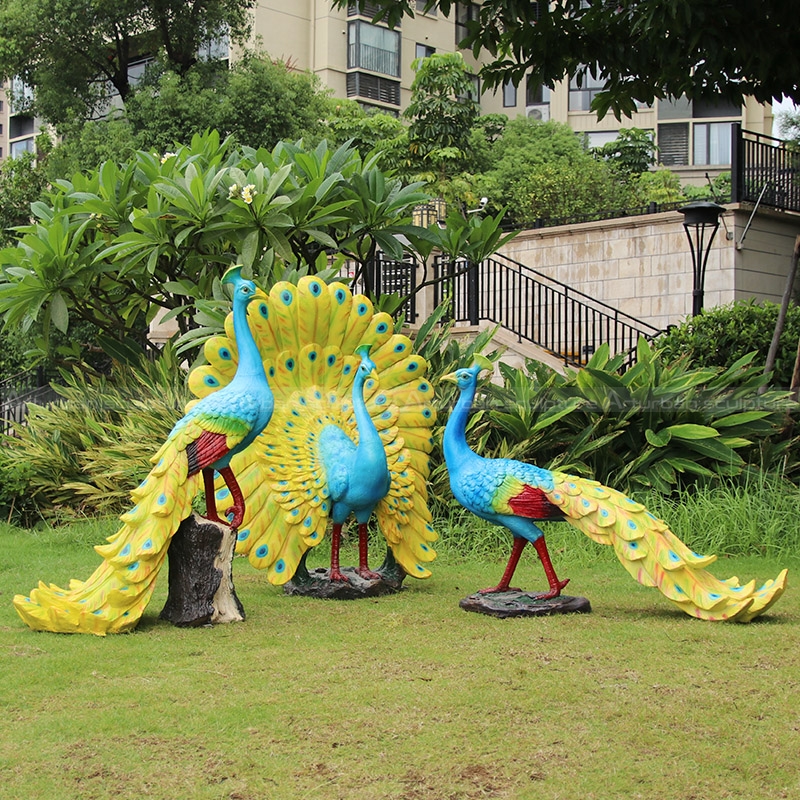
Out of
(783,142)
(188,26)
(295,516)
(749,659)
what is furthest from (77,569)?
(188,26)

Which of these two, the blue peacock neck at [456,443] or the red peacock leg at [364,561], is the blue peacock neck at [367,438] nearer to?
the blue peacock neck at [456,443]

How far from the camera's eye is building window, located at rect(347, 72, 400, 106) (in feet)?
126

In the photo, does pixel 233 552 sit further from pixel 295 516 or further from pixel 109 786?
pixel 109 786

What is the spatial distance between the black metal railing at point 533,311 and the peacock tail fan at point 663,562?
352 inches

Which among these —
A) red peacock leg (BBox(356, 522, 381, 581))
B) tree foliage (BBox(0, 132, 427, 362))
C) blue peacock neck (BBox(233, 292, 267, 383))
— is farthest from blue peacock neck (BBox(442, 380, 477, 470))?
tree foliage (BBox(0, 132, 427, 362))

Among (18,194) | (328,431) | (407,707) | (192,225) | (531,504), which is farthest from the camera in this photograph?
(18,194)

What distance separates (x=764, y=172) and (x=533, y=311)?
4.09m

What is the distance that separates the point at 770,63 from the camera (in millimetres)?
6539

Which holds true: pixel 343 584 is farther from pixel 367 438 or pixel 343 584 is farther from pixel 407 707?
pixel 407 707

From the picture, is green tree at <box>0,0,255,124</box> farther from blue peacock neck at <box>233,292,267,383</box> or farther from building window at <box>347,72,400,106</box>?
blue peacock neck at <box>233,292,267,383</box>

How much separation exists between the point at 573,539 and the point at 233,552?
12.4 ft

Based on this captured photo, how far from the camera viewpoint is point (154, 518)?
599 centimetres

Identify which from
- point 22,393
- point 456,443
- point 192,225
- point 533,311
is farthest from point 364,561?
point 22,393

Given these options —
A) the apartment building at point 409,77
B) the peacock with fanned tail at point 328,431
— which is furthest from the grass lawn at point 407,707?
the apartment building at point 409,77
